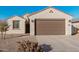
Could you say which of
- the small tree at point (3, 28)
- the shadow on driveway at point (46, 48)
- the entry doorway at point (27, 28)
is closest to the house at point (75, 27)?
the shadow on driveway at point (46, 48)

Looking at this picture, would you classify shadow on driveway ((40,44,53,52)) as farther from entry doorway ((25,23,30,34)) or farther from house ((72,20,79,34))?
house ((72,20,79,34))

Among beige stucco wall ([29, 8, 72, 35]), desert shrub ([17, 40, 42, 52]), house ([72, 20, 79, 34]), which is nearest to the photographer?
desert shrub ([17, 40, 42, 52])

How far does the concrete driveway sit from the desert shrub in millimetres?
226

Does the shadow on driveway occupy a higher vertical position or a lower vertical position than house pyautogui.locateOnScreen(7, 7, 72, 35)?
lower

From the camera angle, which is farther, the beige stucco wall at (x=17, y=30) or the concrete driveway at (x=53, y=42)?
the beige stucco wall at (x=17, y=30)

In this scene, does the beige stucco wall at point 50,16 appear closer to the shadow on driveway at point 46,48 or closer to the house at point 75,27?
the house at point 75,27

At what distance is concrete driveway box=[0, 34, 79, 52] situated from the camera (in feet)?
31.8

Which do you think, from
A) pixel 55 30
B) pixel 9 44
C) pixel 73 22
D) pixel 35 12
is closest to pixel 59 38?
pixel 55 30

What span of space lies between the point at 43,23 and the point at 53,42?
1119mm

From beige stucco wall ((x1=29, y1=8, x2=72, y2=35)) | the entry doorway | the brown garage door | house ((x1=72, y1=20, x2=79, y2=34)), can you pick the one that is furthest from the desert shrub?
house ((x1=72, y1=20, x2=79, y2=34))

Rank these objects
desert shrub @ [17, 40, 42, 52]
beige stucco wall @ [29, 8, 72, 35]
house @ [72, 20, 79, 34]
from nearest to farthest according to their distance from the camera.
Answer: desert shrub @ [17, 40, 42, 52] → beige stucco wall @ [29, 8, 72, 35] → house @ [72, 20, 79, 34]

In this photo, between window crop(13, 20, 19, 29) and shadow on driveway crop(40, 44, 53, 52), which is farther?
window crop(13, 20, 19, 29)

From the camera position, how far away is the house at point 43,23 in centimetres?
993

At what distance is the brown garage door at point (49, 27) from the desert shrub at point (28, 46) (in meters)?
0.78
